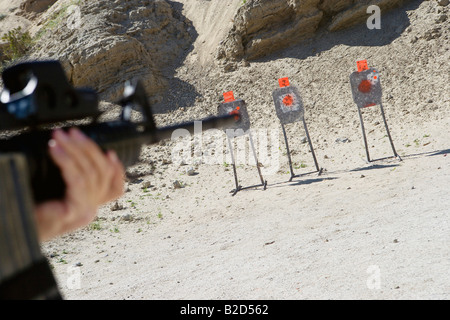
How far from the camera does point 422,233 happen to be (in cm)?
395

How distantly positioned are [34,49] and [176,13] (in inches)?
215

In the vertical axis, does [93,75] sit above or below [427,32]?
above

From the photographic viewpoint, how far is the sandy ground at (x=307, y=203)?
3.60 metres

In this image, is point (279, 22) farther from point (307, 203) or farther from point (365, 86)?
point (307, 203)

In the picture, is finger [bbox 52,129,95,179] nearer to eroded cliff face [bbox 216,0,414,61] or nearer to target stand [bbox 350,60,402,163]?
target stand [bbox 350,60,402,163]

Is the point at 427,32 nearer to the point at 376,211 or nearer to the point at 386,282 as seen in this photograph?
the point at 376,211

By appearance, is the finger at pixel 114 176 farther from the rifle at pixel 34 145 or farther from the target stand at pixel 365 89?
the target stand at pixel 365 89

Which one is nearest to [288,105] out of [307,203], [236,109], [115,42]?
[236,109]

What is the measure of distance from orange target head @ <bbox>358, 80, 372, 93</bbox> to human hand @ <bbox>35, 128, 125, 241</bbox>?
8.70m

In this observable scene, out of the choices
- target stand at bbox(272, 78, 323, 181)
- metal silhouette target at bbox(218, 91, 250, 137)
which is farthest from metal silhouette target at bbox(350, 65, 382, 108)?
metal silhouette target at bbox(218, 91, 250, 137)

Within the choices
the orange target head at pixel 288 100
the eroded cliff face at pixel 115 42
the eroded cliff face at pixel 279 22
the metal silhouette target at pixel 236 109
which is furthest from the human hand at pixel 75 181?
the eroded cliff face at pixel 279 22

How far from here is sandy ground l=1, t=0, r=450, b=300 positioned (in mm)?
3602

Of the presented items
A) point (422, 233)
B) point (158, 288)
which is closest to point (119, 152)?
point (158, 288)
